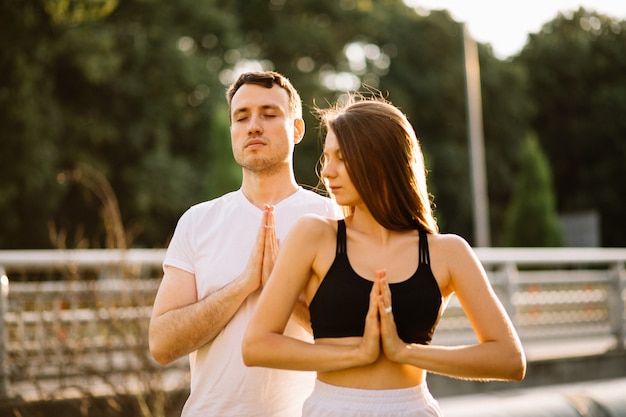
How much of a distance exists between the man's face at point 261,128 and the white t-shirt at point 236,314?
0.43 feet

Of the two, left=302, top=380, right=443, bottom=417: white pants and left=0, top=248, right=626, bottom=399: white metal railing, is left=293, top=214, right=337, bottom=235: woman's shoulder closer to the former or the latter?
left=302, top=380, right=443, bottom=417: white pants

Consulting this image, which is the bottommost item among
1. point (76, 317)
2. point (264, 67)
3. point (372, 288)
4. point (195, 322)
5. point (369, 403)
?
point (76, 317)

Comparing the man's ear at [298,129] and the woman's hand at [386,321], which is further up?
the man's ear at [298,129]

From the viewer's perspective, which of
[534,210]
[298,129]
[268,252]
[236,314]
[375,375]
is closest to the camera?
[375,375]

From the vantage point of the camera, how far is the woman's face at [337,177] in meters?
2.22

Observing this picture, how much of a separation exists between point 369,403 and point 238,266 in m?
0.68

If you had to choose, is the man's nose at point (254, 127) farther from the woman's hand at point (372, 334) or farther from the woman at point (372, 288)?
the woman's hand at point (372, 334)

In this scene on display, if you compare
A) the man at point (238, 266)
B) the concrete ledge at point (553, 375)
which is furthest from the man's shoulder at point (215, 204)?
the concrete ledge at point (553, 375)

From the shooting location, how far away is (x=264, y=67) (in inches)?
1174

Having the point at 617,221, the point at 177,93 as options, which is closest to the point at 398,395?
the point at 177,93

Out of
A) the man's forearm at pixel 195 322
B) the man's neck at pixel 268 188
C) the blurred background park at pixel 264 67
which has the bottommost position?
the man's forearm at pixel 195 322

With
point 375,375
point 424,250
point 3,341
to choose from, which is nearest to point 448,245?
point 424,250

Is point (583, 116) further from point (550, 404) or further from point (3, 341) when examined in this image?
point (550, 404)

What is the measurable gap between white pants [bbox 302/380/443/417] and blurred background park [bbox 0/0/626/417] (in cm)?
145
